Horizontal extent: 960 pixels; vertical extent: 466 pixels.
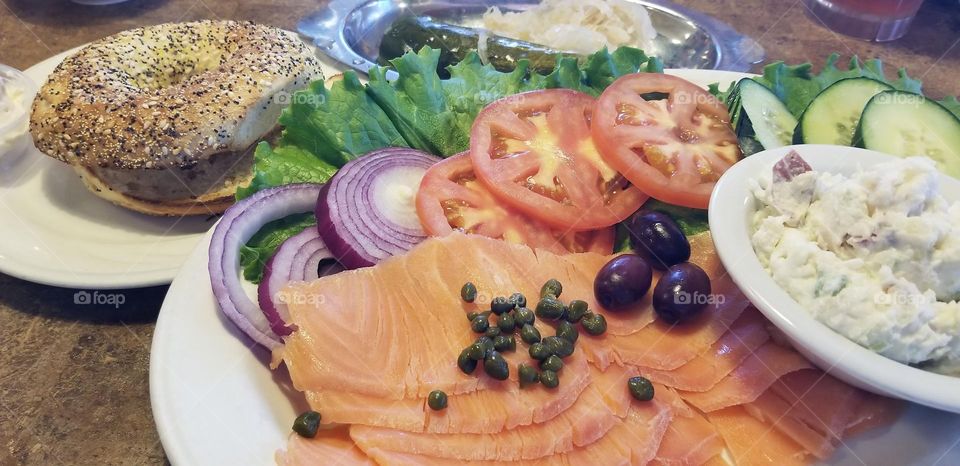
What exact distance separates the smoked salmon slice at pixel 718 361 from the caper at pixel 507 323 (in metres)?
0.39

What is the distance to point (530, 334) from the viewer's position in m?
1.71

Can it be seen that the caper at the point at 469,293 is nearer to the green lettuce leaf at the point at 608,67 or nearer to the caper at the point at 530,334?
the caper at the point at 530,334

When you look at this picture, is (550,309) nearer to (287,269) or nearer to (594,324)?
(594,324)

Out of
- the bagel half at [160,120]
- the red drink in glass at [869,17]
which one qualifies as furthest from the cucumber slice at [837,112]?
the red drink in glass at [869,17]

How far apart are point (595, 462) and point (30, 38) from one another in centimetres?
468

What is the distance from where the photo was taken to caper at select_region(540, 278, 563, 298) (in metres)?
1.85

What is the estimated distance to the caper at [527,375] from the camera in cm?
164

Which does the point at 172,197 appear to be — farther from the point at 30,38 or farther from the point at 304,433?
the point at 30,38

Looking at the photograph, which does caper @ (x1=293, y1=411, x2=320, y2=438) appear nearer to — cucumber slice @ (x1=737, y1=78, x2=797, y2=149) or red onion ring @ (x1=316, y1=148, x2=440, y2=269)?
red onion ring @ (x1=316, y1=148, x2=440, y2=269)

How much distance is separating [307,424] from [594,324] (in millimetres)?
821

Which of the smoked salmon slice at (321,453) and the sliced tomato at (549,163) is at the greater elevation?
the sliced tomato at (549,163)

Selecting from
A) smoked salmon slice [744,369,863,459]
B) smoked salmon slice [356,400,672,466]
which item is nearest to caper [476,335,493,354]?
smoked salmon slice [356,400,672,466]

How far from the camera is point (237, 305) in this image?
74.9 inches

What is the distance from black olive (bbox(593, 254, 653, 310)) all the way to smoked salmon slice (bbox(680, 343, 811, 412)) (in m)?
0.31
